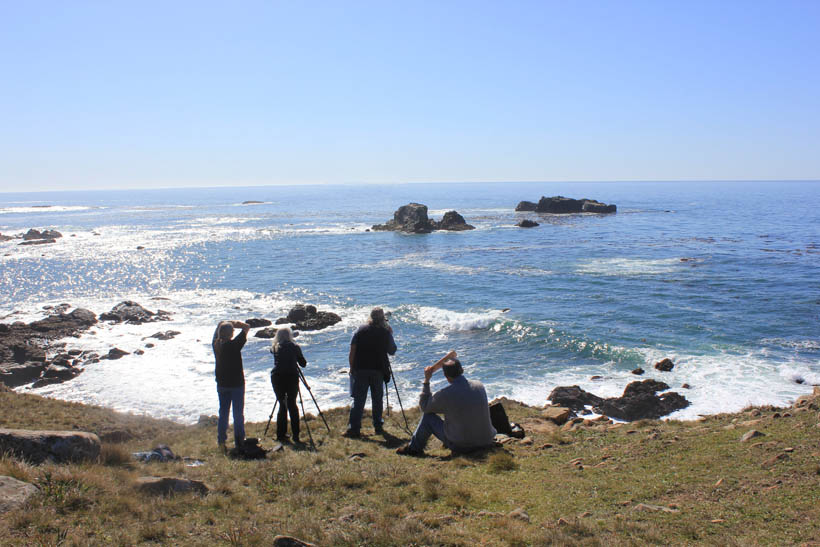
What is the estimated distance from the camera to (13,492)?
5.79 metres

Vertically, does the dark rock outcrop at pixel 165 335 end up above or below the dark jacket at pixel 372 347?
below

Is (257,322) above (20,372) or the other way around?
above

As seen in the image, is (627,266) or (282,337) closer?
(282,337)

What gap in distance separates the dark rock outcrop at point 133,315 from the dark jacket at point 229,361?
27836 mm

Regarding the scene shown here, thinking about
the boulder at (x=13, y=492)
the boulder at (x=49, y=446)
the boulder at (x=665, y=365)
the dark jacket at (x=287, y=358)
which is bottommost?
the boulder at (x=665, y=365)

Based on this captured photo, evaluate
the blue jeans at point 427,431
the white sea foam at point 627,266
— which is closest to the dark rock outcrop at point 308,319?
the blue jeans at point 427,431

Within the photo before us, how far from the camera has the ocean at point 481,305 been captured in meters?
21.2

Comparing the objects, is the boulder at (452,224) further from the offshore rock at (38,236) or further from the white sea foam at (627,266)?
the offshore rock at (38,236)

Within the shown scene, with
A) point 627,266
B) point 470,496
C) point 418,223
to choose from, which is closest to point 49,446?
point 470,496

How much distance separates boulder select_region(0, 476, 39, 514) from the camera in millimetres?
5543

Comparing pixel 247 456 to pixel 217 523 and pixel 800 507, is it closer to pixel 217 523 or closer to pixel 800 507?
pixel 217 523

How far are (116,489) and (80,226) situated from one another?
412 ft

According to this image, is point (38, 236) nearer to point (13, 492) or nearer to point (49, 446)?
point (49, 446)

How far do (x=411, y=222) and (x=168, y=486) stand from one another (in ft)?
265
